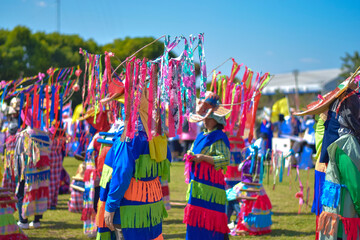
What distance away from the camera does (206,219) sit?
4742mm

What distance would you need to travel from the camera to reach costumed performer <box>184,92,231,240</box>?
187 inches

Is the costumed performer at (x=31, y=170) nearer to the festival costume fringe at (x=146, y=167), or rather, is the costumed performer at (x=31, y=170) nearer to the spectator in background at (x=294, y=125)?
the festival costume fringe at (x=146, y=167)

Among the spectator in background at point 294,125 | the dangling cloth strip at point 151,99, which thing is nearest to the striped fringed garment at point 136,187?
the dangling cloth strip at point 151,99

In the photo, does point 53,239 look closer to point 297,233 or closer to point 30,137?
point 30,137

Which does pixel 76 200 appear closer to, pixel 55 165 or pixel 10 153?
pixel 55 165

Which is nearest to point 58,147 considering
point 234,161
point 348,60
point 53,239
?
point 53,239

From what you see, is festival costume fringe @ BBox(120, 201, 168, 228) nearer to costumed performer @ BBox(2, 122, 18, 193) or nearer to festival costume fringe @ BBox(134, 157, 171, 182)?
festival costume fringe @ BBox(134, 157, 171, 182)

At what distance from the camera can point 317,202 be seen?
395 cm

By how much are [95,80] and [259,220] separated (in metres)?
3.35

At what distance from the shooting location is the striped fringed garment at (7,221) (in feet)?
18.0

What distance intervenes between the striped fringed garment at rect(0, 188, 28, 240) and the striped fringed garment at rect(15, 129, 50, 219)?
1.11m

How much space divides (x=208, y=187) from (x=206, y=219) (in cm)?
35

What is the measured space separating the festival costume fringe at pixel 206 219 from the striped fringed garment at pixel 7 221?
7.90 ft

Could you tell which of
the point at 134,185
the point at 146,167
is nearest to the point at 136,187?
the point at 134,185
